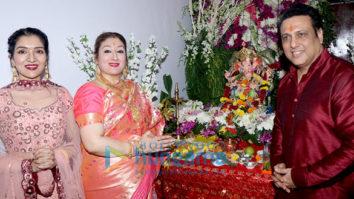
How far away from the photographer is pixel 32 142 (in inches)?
64.4

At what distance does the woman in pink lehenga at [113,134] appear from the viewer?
1.70 metres

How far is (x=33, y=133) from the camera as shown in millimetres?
1631

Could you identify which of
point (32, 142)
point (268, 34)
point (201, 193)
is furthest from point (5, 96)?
point (268, 34)

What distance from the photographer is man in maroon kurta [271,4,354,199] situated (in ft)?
4.72

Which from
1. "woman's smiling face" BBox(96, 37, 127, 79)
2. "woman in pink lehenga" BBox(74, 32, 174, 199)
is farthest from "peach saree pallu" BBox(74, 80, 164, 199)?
"woman's smiling face" BBox(96, 37, 127, 79)

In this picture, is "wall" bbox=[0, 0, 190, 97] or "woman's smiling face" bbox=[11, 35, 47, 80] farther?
"wall" bbox=[0, 0, 190, 97]

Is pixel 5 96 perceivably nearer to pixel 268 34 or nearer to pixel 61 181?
pixel 61 181

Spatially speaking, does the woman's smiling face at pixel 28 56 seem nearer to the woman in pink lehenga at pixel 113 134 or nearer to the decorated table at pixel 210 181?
the woman in pink lehenga at pixel 113 134

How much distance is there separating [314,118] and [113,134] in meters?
1.29

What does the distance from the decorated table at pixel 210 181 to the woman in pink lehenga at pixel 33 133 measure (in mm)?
1070

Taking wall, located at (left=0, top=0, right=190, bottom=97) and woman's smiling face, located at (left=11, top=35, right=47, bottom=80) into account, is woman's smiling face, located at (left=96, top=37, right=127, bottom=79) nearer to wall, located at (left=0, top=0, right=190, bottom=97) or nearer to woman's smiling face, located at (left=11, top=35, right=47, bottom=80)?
woman's smiling face, located at (left=11, top=35, right=47, bottom=80)

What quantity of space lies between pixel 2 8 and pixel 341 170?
2440mm

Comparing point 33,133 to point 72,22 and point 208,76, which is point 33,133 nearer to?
point 72,22

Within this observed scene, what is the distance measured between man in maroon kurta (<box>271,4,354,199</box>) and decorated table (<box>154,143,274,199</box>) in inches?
17.5
